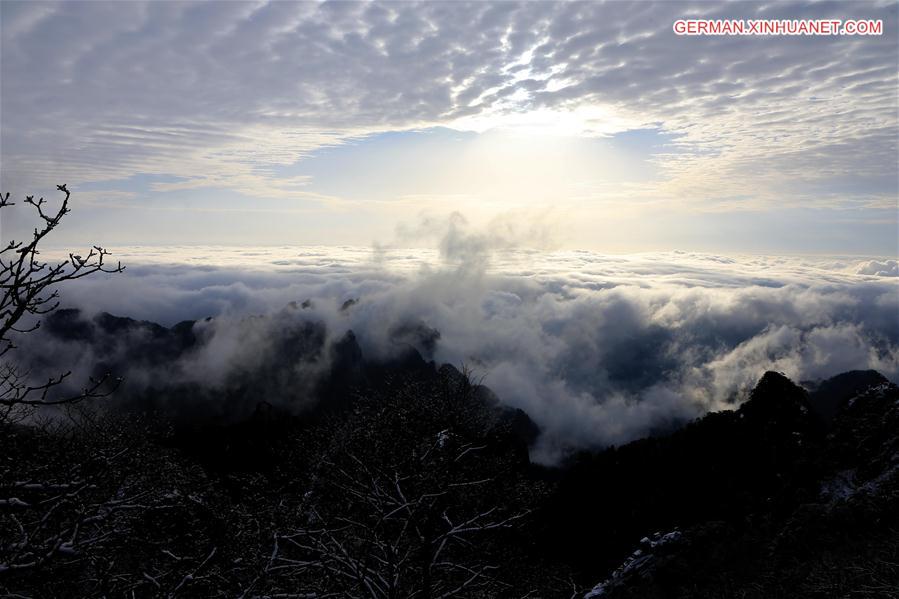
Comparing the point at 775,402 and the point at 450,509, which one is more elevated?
the point at 450,509

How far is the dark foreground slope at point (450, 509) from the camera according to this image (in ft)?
28.8

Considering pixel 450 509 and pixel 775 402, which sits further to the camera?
pixel 775 402

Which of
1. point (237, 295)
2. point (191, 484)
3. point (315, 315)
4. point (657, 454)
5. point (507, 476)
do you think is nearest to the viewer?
point (191, 484)

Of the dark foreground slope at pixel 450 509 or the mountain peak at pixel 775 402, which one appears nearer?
the dark foreground slope at pixel 450 509

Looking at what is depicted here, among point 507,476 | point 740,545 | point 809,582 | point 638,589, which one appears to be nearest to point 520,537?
point 507,476

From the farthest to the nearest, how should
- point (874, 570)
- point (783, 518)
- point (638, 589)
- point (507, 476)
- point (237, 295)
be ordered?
1. point (237, 295)
2. point (507, 476)
3. point (783, 518)
4. point (638, 589)
5. point (874, 570)

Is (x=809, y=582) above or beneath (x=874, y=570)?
beneath

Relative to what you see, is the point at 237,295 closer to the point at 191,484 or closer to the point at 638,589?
the point at 191,484

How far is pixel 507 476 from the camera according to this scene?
31.2 m

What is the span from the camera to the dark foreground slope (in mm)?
8789

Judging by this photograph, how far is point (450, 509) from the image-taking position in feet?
71.9

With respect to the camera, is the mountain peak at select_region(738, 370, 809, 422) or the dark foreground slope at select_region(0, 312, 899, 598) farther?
the mountain peak at select_region(738, 370, 809, 422)

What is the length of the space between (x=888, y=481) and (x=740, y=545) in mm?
6688

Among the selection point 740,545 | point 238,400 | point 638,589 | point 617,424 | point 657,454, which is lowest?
point 617,424
